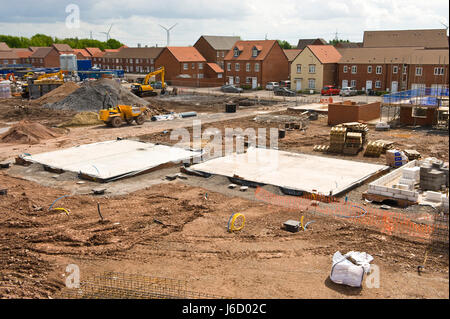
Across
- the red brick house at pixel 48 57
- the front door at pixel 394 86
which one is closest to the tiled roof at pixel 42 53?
the red brick house at pixel 48 57

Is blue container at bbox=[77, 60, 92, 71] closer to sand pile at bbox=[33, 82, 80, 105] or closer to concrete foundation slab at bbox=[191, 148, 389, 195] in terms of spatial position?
sand pile at bbox=[33, 82, 80, 105]

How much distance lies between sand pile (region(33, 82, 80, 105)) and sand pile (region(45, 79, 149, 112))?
2.03m

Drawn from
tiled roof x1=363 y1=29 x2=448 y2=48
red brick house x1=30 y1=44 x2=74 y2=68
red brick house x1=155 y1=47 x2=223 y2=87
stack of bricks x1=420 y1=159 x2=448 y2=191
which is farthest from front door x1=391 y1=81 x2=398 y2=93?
red brick house x1=30 y1=44 x2=74 y2=68

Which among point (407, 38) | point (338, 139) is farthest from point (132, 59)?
point (338, 139)

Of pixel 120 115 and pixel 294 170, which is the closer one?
pixel 294 170

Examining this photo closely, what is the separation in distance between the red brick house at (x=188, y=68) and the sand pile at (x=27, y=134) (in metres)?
39.0

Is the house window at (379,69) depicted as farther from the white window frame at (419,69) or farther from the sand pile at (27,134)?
the sand pile at (27,134)

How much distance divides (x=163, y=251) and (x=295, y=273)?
146 inches

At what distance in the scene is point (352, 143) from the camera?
23328 mm

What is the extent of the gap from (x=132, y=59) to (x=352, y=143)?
76.8 metres

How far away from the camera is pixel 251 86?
207 feet

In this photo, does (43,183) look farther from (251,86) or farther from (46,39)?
(46,39)

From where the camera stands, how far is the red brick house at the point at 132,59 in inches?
3511

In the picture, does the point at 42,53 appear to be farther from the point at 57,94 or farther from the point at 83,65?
the point at 57,94
